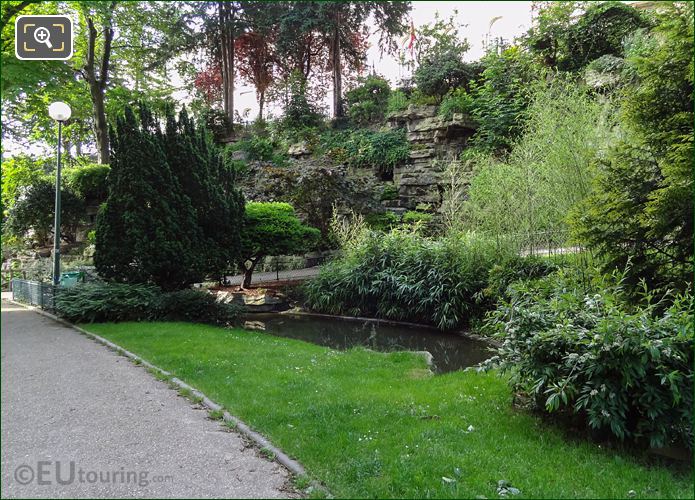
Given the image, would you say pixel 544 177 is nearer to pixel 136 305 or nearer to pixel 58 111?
pixel 136 305

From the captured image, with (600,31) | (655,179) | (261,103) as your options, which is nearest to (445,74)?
(600,31)

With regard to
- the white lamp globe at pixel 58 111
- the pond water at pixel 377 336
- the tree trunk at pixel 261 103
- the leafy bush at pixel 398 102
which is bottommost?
the pond water at pixel 377 336

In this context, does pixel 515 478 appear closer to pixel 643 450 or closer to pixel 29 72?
pixel 643 450

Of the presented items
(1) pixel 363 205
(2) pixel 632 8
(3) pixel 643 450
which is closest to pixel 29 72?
(3) pixel 643 450

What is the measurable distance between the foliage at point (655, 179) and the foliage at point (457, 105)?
10640 millimetres

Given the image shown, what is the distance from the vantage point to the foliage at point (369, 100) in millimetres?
18109

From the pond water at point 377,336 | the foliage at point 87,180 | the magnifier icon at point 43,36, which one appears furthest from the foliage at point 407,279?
the foliage at point 87,180

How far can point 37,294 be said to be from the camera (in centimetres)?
866

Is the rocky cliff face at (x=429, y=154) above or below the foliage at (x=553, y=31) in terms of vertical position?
below

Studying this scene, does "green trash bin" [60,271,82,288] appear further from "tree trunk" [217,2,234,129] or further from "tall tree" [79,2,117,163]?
"tall tree" [79,2,117,163]

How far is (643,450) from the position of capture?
3.21 metres

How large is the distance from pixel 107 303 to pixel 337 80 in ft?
44.5

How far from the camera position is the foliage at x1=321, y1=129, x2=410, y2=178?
51.6 feet

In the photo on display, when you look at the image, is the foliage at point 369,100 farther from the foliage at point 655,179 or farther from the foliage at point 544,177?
the foliage at point 655,179
